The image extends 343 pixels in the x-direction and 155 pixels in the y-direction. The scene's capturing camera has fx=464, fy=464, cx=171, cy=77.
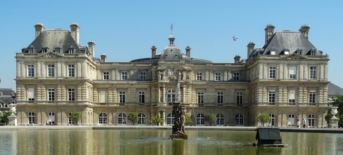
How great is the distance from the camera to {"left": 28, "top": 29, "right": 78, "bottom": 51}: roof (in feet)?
202

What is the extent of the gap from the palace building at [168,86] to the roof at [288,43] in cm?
13

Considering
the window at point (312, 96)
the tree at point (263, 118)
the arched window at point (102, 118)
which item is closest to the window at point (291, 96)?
the window at point (312, 96)

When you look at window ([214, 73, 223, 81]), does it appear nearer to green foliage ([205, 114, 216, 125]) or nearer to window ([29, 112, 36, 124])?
green foliage ([205, 114, 216, 125])

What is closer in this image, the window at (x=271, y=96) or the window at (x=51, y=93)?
the window at (x=51, y=93)

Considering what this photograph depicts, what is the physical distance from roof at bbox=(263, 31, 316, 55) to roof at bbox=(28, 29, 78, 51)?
86.0 feet

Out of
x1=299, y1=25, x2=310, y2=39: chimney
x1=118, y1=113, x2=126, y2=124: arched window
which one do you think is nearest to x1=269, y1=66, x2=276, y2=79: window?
x1=299, y1=25, x2=310, y2=39: chimney

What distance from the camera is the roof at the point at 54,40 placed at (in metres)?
61.6

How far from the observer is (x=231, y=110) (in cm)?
6531

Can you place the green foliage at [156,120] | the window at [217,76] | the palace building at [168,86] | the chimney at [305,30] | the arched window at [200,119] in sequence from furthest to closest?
the window at [217,76]
the arched window at [200,119]
the chimney at [305,30]
the palace building at [168,86]
the green foliage at [156,120]

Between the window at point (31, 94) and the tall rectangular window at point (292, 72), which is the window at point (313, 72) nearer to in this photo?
the tall rectangular window at point (292, 72)

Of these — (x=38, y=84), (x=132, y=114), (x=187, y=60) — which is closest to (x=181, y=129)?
(x=132, y=114)

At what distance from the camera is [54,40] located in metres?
62.2

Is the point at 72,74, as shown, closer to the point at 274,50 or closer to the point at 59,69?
the point at 59,69

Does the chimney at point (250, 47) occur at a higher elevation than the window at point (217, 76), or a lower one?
higher
